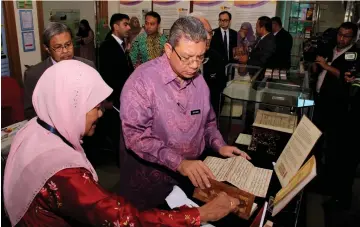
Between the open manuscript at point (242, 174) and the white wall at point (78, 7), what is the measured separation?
12.9ft

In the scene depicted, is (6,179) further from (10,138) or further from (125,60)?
(125,60)

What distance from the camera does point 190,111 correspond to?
1610mm

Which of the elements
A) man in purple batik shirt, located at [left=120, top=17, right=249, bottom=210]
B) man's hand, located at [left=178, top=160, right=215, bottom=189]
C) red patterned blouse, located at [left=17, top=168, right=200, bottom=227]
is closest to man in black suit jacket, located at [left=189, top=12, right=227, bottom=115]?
man in purple batik shirt, located at [left=120, top=17, right=249, bottom=210]

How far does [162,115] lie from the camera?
5.04ft

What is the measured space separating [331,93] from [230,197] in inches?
107

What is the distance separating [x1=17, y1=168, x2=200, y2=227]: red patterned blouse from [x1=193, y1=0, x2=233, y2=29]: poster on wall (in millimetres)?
5170

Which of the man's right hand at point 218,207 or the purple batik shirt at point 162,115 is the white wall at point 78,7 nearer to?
the purple batik shirt at point 162,115

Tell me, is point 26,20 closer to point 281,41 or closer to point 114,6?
point 114,6

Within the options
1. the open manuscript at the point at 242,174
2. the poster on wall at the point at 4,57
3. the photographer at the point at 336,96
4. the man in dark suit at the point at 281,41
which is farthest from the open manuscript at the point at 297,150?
the man in dark suit at the point at 281,41

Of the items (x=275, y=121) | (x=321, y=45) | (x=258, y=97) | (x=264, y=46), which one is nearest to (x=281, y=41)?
(x=264, y=46)

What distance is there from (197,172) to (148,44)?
258 centimetres

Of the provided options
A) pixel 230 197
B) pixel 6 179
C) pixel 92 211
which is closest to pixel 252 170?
pixel 230 197

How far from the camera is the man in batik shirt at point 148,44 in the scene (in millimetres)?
3676

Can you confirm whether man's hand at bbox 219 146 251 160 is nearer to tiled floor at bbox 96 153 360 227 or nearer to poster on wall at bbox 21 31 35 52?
tiled floor at bbox 96 153 360 227
